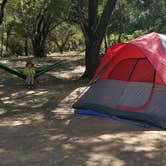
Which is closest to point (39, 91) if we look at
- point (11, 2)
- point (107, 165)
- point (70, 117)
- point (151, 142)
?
point (70, 117)

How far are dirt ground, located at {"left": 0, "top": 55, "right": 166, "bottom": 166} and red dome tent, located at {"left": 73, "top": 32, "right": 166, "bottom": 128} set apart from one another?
0.32 meters

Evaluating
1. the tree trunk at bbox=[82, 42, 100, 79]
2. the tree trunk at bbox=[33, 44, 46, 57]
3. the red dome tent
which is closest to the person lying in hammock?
the tree trunk at bbox=[82, 42, 100, 79]

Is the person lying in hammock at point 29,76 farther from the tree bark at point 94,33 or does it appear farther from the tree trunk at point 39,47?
the tree trunk at point 39,47

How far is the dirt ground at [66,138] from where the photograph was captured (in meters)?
4.74

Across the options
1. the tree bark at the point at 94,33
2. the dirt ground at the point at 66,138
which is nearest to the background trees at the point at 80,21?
the tree bark at the point at 94,33

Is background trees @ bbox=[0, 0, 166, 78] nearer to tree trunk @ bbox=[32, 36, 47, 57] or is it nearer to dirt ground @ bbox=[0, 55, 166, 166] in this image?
tree trunk @ bbox=[32, 36, 47, 57]

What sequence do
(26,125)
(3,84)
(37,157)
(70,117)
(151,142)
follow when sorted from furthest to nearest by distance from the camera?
1. (3,84)
2. (70,117)
3. (26,125)
4. (151,142)
5. (37,157)

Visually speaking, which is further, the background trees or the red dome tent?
the background trees

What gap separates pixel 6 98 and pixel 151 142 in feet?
15.9

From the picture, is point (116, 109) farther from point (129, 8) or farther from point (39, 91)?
point (129, 8)

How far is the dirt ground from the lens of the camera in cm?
474

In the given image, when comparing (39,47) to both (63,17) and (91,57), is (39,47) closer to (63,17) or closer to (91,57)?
(63,17)

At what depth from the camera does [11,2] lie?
24.3m

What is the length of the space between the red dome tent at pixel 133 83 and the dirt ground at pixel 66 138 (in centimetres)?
32
